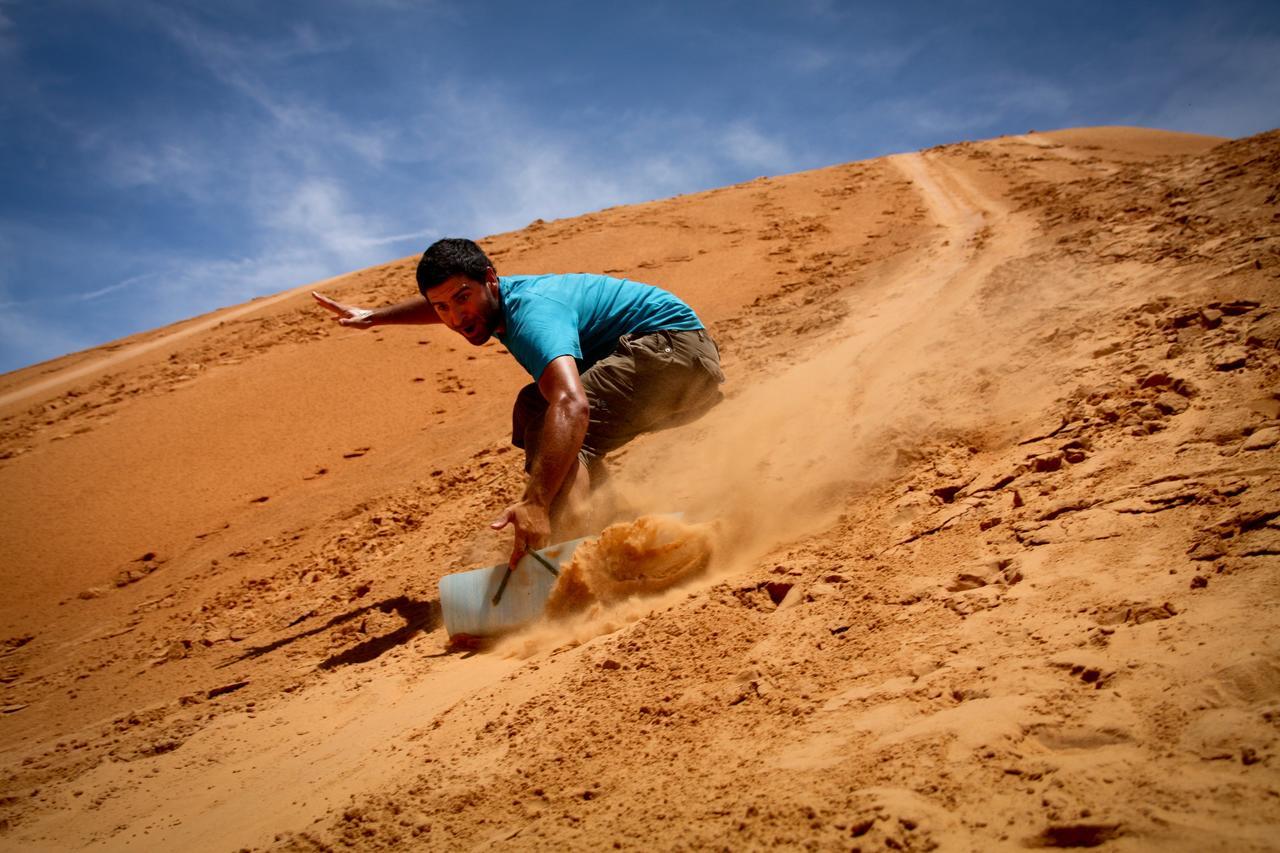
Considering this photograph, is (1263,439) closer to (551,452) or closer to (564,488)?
(551,452)

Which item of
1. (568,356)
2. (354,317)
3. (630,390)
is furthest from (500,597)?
(354,317)

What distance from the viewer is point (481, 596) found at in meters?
2.62

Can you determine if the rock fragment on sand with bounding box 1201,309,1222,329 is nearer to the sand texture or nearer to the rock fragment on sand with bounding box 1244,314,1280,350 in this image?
the sand texture

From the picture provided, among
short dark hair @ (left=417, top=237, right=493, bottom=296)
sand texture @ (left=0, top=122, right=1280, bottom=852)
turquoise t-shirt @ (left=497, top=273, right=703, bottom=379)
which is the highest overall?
short dark hair @ (left=417, top=237, right=493, bottom=296)

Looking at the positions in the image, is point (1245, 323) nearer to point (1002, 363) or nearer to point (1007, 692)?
point (1002, 363)

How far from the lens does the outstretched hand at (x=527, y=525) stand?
99.2 inches

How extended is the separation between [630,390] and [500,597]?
987 mm

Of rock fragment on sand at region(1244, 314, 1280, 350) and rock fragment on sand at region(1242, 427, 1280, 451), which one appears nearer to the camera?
rock fragment on sand at region(1242, 427, 1280, 451)

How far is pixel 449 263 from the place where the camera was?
2801mm

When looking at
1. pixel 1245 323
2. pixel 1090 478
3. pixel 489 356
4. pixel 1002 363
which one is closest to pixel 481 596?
pixel 1090 478

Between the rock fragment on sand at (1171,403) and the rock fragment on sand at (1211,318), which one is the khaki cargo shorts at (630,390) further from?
the rock fragment on sand at (1211,318)

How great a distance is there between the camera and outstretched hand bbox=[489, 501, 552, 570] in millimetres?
2520

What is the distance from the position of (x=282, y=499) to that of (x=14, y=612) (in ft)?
4.91

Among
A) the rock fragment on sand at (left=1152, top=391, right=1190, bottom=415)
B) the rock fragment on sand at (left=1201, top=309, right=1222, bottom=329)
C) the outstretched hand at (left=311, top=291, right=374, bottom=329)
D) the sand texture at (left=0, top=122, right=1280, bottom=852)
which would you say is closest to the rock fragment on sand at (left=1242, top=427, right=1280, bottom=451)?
the sand texture at (left=0, top=122, right=1280, bottom=852)
